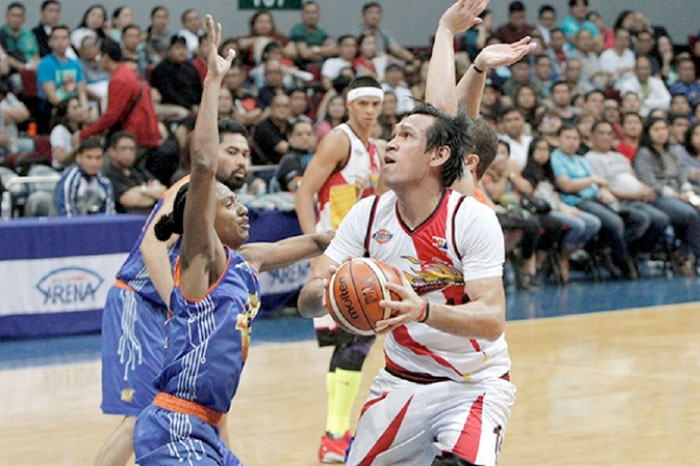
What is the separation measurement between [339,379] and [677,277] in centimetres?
863

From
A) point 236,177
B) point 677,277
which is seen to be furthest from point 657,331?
point 236,177

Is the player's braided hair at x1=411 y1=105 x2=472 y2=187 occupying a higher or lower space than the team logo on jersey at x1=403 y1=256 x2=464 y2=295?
higher

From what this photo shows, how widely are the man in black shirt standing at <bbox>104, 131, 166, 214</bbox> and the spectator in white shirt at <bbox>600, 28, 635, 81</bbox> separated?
342 inches

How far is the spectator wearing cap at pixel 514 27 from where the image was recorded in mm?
17328

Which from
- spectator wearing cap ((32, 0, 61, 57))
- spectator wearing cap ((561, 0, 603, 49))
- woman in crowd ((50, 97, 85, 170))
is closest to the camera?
woman in crowd ((50, 97, 85, 170))

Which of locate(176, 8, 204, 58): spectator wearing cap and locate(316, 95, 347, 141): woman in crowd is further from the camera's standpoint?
locate(176, 8, 204, 58): spectator wearing cap

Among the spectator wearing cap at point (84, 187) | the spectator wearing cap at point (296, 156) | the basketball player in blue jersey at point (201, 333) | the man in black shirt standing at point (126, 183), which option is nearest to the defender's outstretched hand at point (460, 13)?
the basketball player in blue jersey at point (201, 333)

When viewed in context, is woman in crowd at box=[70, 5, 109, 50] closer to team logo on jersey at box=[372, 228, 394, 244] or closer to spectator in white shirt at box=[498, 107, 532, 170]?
spectator in white shirt at box=[498, 107, 532, 170]

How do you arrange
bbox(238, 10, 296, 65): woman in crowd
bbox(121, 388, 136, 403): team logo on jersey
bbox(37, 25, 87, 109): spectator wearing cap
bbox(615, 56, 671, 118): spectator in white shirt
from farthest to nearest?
bbox(615, 56, 671, 118): spectator in white shirt, bbox(238, 10, 296, 65): woman in crowd, bbox(37, 25, 87, 109): spectator wearing cap, bbox(121, 388, 136, 403): team logo on jersey

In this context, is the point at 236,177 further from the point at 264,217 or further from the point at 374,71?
the point at 374,71

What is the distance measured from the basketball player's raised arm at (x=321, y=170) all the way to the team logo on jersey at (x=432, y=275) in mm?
2798

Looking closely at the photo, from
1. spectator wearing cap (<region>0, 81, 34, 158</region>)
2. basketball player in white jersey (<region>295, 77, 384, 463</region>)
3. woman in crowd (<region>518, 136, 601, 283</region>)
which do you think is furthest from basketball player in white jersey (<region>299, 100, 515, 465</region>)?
woman in crowd (<region>518, 136, 601, 283</region>)

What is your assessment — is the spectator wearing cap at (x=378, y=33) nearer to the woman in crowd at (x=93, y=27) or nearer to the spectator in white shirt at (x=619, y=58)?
the spectator in white shirt at (x=619, y=58)

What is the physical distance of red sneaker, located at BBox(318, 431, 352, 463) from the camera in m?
6.51
